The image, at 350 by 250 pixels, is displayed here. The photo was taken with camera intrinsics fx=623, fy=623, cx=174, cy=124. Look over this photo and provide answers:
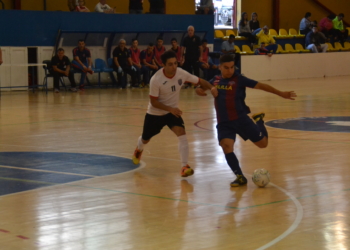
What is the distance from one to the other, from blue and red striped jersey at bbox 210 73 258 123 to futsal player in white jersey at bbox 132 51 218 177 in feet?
0.85

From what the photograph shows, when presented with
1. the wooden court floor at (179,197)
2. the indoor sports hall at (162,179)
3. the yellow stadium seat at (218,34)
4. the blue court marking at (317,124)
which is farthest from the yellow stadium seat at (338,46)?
the wooden court floor at (179,197)

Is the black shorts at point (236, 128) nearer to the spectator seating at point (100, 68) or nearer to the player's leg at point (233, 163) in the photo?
the player's leg at point (233, 163)

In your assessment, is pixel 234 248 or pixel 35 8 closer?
pixel 234 248

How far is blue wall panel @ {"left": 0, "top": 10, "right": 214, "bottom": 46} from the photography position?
21766mm

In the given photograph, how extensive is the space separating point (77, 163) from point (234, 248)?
4.19 meters

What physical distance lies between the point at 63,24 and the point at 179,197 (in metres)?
17.7

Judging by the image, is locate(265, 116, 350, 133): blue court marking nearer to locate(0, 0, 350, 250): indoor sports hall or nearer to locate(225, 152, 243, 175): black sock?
locate(0, 0, 350, 250): indoor sports hall

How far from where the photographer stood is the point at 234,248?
452 centimetres

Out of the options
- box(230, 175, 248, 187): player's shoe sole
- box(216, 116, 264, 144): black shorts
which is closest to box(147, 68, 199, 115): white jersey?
box(216, 116, 264, 144): black shorts

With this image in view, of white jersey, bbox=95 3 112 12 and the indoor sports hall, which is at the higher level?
white jersey, bbox=95 3 112 12

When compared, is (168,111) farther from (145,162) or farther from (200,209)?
(200,209)

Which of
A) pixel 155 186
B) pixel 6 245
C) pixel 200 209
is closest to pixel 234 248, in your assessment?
pixel 200 209

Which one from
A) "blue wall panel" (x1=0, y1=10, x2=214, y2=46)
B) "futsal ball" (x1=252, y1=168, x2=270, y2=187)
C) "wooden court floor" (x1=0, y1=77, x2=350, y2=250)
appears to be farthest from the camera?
"blue wall panel" (x1=0, y1=10, x2=214, y2=46)

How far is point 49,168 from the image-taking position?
793cm
